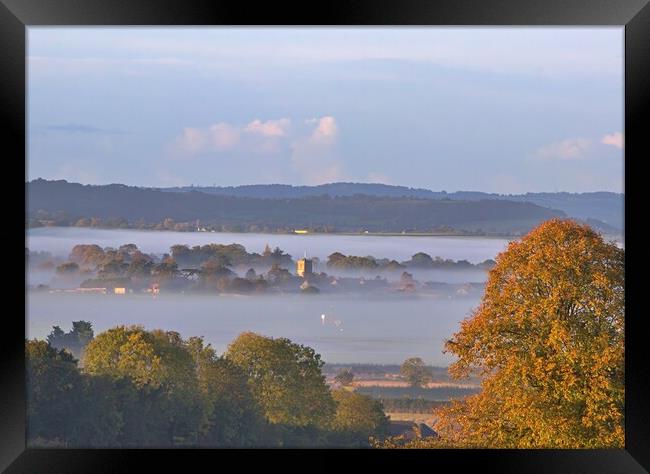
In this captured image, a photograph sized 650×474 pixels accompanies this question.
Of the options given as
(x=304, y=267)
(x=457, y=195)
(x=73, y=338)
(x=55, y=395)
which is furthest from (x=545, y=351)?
(x=304, y=267)

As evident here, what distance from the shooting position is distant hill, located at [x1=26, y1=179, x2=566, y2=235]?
32.3 m

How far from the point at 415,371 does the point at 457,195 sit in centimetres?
582

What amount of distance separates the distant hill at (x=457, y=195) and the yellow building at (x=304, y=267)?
10.0 ft

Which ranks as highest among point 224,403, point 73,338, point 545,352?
point 545,352

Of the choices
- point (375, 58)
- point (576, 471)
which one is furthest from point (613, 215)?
point (576, 471)

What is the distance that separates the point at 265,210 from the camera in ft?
110

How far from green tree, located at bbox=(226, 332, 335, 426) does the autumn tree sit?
1269 cm

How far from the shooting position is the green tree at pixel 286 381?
2894cm

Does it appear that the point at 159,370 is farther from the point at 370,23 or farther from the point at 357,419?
the point at 370,23

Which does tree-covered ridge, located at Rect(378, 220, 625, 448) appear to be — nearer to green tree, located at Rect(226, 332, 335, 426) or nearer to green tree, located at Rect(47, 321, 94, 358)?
green tree, located at Rect(226, 332, 335, 426)

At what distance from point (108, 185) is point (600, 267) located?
19.6 metres

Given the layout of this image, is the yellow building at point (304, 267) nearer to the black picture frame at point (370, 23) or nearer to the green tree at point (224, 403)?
the green tree at point (224, 403)

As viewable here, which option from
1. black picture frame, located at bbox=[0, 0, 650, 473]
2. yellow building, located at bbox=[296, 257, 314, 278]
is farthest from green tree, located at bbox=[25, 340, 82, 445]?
black picture frame, located at bbox=[0, 0, 650, 473]

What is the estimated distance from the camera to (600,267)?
1703 cm
